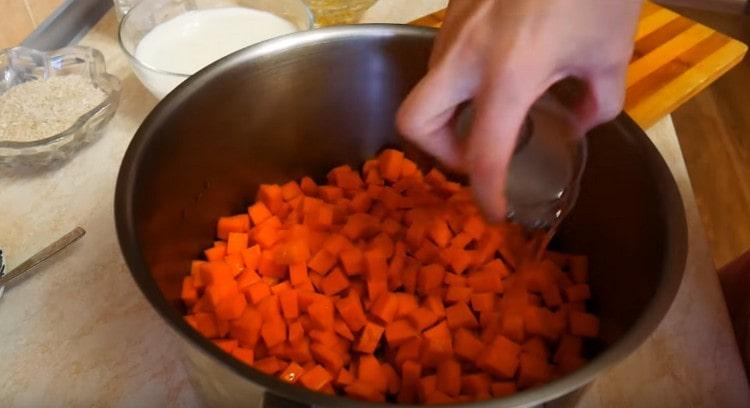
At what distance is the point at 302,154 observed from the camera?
1.00 metres

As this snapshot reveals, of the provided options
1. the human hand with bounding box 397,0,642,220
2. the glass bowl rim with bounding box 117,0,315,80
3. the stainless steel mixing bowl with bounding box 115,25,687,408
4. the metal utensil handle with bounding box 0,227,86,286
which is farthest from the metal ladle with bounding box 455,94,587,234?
the metal utensil handle with bounding box 0,227,86,286

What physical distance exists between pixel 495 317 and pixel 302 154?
0.38 metres

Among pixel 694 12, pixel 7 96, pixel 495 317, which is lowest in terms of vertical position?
pixel 694 12

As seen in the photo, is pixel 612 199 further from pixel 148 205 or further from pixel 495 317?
pixel 148 205

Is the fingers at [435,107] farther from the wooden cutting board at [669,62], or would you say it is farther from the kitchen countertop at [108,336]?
the wooden cutting board at [669,62]

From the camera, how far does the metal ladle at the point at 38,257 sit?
0.86 metres

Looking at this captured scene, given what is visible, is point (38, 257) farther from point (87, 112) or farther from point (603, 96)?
point (603, 96)

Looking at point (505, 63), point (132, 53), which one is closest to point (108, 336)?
point (132, 53)

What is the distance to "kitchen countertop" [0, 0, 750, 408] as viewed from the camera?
0.79m

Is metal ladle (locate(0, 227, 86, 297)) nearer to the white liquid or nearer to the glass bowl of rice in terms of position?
the glass bowl of rice

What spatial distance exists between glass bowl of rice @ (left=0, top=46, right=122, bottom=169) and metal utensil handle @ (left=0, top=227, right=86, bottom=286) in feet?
0.50

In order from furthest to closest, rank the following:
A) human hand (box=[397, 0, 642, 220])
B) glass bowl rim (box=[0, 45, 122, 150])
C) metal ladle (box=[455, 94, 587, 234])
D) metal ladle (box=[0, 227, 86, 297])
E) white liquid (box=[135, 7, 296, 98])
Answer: white liquid (box=[135, 7, 296, 98]) < glass bowl rim (box=[0, 45, 122, 150]) < metal ladle (box=[0, 227, 86, 297]) < metal ladle (box=[455, 94, 587, 234]) < human hand (box=[397, 0, 642, 220])

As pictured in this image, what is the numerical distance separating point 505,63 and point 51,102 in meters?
0.81

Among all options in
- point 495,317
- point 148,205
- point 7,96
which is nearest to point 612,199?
point 495,317
